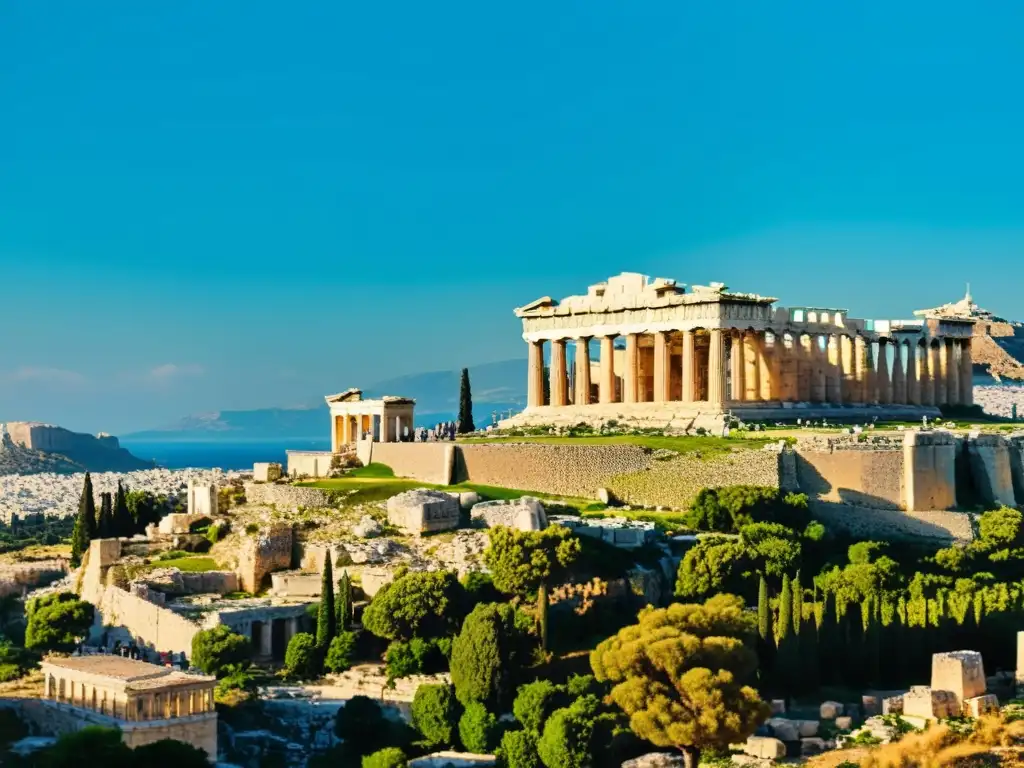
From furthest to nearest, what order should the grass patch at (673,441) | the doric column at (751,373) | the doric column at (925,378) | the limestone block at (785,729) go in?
the doric column at (925,378) < the doric column at (751,373) < the grass patch at (673,441) < the limestone block at (785,729)

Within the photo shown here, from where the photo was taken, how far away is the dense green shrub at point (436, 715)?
5134 cm

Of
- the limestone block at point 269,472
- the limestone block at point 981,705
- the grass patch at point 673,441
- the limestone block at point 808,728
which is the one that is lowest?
the limestone block at point 808,728

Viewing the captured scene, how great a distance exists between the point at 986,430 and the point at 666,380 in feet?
48.0

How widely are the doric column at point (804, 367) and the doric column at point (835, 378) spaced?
3.20 feet

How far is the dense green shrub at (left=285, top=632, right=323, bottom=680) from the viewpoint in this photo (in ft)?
183

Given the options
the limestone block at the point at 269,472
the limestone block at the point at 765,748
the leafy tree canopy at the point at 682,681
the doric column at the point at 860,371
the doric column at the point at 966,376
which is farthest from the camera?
the doric column at the point at 966,376

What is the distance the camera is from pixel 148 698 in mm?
47594

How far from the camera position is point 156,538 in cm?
6931

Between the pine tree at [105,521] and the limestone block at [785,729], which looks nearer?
the limestone block at [785,729]

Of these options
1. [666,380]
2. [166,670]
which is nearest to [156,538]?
[166,670]

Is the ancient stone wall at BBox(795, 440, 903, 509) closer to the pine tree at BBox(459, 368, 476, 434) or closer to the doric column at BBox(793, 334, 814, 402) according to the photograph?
the doric column at BBox(793, 334, 814, 402)

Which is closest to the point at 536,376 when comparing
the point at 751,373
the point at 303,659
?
the point at 751,373

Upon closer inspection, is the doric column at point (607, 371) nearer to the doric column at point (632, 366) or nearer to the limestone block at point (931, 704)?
the doric column at point (632, 366)

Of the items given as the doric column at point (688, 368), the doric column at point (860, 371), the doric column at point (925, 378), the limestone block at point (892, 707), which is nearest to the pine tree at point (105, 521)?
the doric column at point (688, 368)
